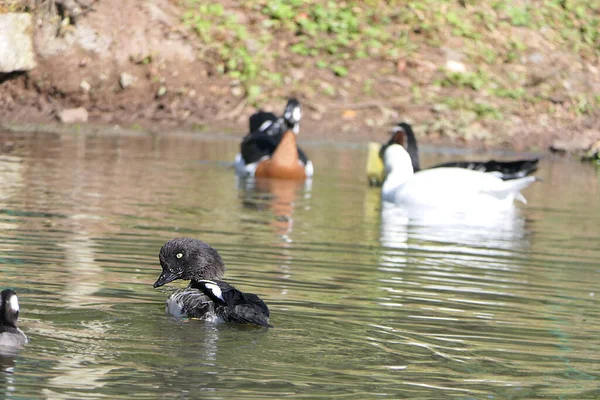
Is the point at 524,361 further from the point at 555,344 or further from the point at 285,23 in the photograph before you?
the point at 285,23

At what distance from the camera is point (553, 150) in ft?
74.1

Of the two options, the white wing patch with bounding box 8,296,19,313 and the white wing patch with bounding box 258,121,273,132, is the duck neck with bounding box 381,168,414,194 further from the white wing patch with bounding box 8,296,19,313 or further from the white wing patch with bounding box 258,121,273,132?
the white wing patch with bounding box 8,296,19,313

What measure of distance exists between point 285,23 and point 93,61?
4.56m

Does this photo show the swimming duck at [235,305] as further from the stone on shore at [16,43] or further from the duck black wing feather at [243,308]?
the stone on shore at [16,43]

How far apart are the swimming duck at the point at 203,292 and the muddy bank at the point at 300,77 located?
562 inches

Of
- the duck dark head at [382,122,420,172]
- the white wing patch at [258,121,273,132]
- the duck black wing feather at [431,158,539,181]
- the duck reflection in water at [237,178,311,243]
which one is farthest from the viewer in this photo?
the white wing patch at [258,121,273,132]

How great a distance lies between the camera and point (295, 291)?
827 centimetres

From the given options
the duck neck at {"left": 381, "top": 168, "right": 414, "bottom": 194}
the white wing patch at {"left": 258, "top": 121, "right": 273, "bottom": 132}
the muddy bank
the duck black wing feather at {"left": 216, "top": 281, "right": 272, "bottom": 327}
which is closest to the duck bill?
the duck black wing feather at {"left": 216, "top": 281, "right": 272, "bottom": 327}

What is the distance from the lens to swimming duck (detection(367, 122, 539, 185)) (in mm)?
15812

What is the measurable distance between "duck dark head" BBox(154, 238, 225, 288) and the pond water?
0.25 m

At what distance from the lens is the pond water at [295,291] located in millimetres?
5809

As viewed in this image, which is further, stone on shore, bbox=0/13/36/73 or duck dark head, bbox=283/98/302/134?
stone on shore, bbox=0/13/36/73

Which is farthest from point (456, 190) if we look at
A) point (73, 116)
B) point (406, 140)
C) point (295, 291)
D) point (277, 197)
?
point (73, 116)

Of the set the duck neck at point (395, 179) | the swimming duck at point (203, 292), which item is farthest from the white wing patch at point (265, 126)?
the swimming duck at point (203, 292)
